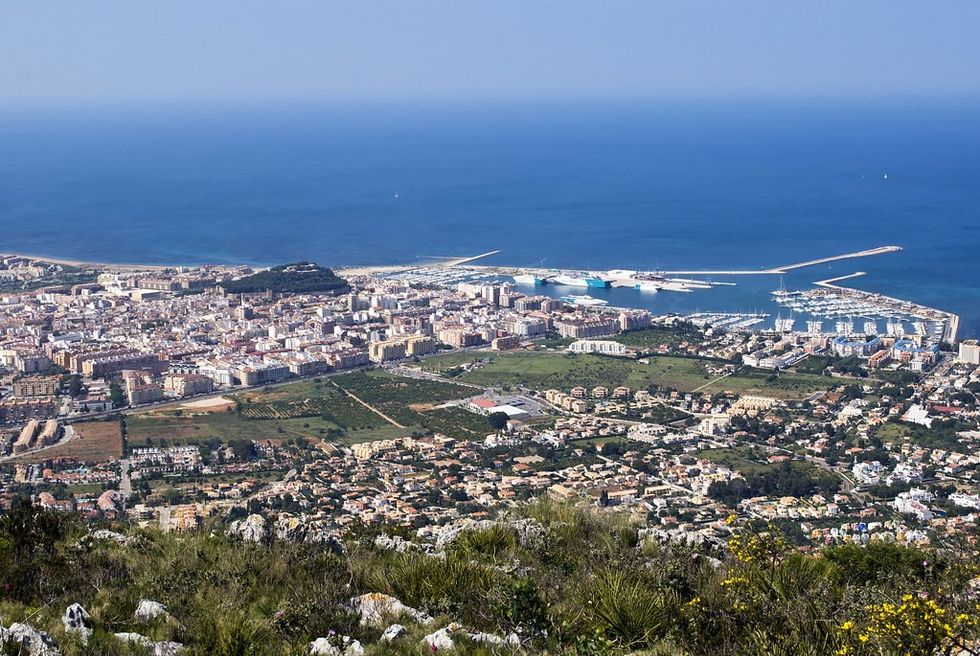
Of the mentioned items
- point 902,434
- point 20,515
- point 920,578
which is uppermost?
point 20,515

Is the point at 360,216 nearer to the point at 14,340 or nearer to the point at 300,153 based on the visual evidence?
the point at 14,340

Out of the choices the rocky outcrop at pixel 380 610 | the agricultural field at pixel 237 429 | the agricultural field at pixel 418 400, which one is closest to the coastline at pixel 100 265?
the agricultural field at pixel 418 400

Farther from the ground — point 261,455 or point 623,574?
point 623,574

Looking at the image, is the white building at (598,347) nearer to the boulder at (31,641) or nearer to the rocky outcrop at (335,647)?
the rocky outcrop at (335,647)

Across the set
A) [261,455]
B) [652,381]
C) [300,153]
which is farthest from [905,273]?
[300,153]

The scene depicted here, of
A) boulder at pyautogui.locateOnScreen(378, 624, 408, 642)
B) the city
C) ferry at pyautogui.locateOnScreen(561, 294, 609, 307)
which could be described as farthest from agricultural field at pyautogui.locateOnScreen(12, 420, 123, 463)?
ferry at pyautogui.locateOnScreen(561, 294, 609, 307)

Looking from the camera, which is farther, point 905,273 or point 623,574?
point 905,273
